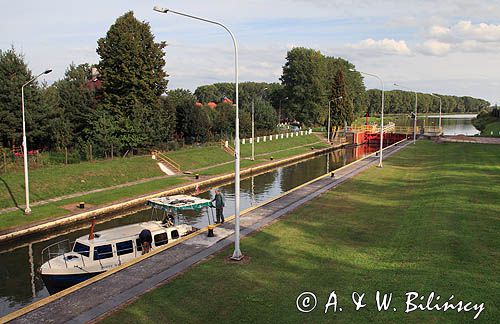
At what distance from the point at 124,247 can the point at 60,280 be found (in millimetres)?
3063

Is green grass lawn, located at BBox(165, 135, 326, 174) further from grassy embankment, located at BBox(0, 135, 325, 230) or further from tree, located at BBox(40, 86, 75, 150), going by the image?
tree, located at BBox(40, 86, 75, 150)

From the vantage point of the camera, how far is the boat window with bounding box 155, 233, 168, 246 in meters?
21.2

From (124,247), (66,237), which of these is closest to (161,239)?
(124,247)

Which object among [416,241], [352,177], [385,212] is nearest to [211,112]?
[352,177]

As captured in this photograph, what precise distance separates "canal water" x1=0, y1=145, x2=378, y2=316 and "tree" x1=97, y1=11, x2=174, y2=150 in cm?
1429

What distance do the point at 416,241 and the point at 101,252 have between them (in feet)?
45.6

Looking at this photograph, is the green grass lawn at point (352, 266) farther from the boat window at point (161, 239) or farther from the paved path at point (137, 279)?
the boat window at point (161, 239)

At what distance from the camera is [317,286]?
46.7 feet

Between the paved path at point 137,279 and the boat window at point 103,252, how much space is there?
8.01 feet

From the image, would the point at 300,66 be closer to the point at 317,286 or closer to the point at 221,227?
the point at 221,227

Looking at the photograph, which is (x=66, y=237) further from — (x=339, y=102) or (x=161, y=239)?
(x=339, y=102)

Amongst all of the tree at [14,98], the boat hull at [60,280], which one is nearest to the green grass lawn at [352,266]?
the boat hull at [60,280]

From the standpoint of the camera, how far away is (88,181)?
38.0m

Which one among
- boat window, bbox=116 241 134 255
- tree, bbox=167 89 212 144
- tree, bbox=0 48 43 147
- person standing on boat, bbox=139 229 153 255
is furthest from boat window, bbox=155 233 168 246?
tree, bbox=167 89 212 144
